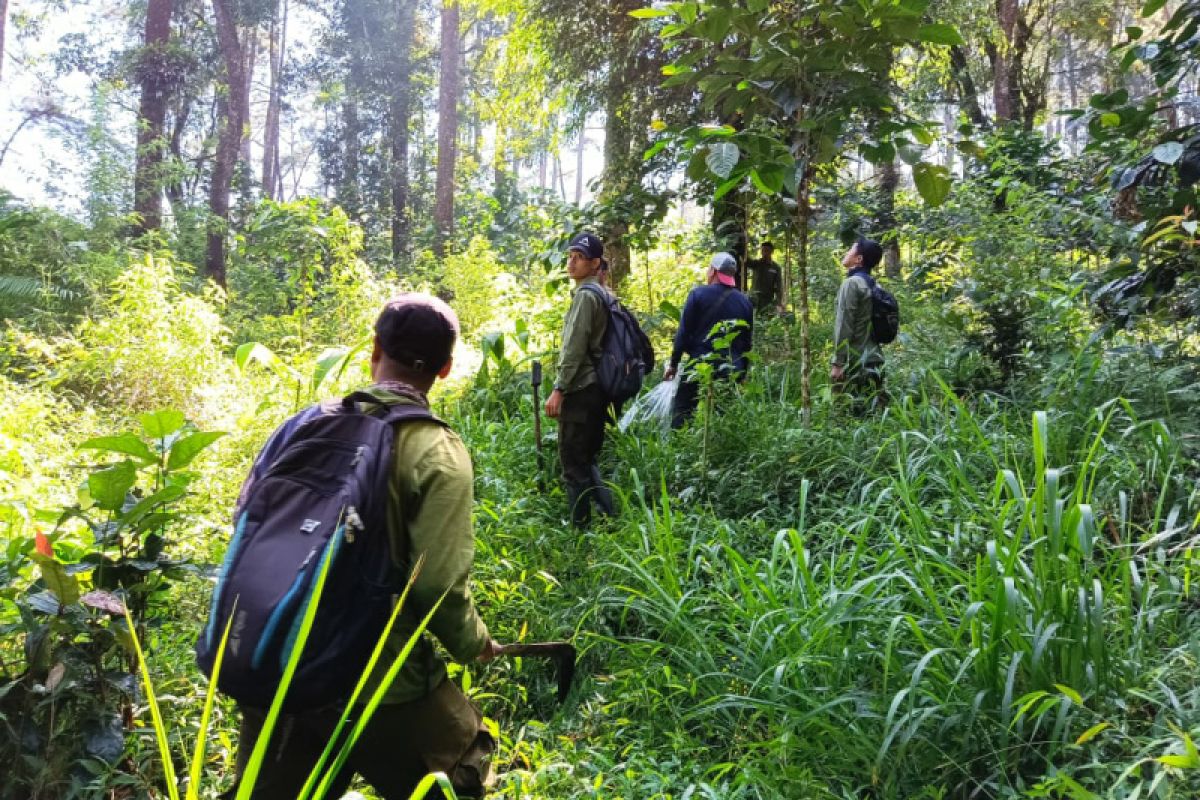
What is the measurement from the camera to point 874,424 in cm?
442

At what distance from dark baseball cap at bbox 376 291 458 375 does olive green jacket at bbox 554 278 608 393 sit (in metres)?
2.40

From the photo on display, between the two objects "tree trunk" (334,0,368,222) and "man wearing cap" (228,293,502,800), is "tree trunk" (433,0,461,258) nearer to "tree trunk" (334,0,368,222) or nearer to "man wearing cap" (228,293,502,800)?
"tree trunk" (334,0,368,222)

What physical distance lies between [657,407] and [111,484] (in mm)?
3689

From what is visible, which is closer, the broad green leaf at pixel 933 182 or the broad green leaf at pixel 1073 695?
the broad green leaf at pixel 1073 695

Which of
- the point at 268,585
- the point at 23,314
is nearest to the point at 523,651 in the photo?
the point at 268,585

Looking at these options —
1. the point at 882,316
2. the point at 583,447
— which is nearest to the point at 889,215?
the point at 882,316

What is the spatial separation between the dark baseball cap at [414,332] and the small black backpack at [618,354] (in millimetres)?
2476

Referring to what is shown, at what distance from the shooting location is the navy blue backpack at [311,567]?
1.56m

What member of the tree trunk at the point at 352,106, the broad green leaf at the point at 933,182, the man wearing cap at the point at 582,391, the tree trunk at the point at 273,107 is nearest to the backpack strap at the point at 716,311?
the man wearing cap at the point at 582,391

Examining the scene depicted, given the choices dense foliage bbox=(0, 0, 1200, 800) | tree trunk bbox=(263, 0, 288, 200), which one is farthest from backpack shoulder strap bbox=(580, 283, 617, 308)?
tree trunk bbox=(263, 0, 288, 200)

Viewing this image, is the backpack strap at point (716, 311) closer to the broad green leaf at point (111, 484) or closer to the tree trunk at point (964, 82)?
the broad green leaf at point (111, 484)

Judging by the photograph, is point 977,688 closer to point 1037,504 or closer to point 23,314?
point 1037,504

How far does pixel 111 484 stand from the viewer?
7.45 ft

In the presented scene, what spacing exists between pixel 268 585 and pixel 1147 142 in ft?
19.0
